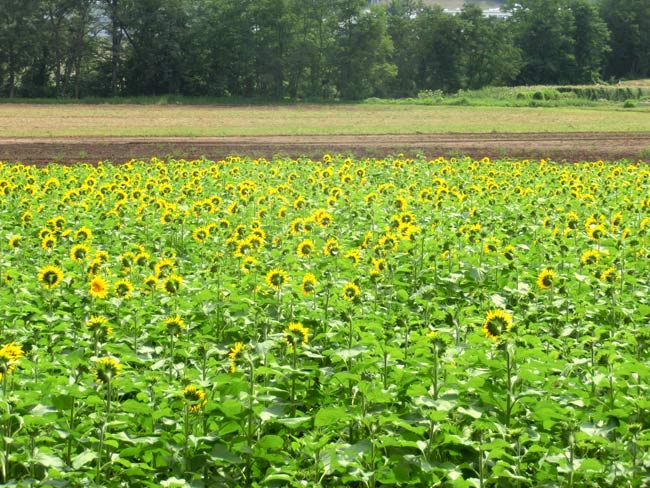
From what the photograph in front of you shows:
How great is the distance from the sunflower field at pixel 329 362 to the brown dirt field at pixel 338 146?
12.0 meters

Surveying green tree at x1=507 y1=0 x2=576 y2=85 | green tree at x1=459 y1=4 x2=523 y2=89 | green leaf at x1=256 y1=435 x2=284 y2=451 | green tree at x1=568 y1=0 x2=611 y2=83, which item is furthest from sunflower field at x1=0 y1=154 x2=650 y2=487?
green tree at x1=568 y1=0 x2=611 y2=83

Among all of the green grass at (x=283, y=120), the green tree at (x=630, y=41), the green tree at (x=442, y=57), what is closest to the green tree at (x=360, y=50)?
the green tree at (x=442, y=57)

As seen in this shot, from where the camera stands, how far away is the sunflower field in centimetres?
379

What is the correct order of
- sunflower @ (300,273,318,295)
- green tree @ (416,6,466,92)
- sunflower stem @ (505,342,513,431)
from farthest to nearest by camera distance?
green tree @ (416,6,466,92)
sunflower @ (300,273,318,295)
sunflower stem @ (505,342,513,431)

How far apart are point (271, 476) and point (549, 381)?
5.19ft

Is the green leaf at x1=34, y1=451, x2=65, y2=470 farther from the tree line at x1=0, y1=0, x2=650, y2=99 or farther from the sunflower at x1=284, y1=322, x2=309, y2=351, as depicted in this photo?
the tree line at x1=0, y1=0, x2=650, y2=99

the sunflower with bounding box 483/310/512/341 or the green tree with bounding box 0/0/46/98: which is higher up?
the green tree with bounding box 0/0/46/98

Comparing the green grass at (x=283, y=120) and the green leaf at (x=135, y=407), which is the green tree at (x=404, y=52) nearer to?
the green grass at (x=283, y=120)

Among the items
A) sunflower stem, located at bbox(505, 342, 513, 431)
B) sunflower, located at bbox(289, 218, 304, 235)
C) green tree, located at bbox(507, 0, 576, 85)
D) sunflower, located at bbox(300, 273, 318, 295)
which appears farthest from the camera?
green tree, located at bbox(507, 0, 576, 85)

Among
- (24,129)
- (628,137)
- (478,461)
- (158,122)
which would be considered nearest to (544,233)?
(478,461)

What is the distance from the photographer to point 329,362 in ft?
17.4

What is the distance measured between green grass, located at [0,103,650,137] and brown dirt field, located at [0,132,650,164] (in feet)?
9.32

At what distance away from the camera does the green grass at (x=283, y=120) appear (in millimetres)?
31781

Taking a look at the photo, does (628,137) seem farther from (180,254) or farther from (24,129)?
(180,254)
